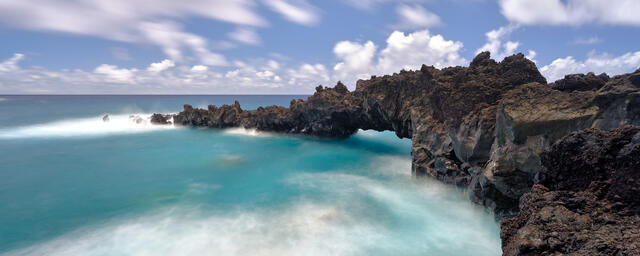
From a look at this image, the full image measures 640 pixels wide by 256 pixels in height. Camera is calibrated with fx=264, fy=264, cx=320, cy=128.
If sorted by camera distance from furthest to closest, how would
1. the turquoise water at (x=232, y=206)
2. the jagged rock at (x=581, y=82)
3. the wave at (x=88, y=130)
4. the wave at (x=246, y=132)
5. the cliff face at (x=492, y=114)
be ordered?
the wave at (x=88, y=130) → the wave at (x=246, y=132) → the turquoise water at (x=232, y=206) → the jagged rock at (x=581, y=82) → the cliff face at (x=492, y=114)

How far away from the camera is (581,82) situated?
9.94m

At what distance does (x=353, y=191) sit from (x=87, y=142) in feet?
111

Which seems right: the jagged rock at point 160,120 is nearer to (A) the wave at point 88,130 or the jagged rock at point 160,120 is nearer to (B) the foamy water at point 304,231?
(A) the wave at point 88,130

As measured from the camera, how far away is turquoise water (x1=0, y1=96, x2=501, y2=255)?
10.8 meters

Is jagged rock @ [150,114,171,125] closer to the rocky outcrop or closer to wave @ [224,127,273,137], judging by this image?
wave @ [224,127,273,137]

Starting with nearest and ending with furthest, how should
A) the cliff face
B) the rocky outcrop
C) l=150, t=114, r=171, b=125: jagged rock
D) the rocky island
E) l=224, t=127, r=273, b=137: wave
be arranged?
1. the rocky outcrop
2. the rocky island
3. the cliff face
4. l=224, t=127, r=273, b=137: wave
5. l=150, t=114, r=171, b=125: jagged rock

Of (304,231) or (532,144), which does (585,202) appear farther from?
(304,231)

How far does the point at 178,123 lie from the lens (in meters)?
43.7

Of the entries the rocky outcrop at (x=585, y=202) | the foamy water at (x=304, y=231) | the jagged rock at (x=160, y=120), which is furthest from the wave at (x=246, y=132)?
the rocky outcrop at (x=585, y=202)

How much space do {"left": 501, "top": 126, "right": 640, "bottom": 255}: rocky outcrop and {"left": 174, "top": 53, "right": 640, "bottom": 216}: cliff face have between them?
0.62 meters

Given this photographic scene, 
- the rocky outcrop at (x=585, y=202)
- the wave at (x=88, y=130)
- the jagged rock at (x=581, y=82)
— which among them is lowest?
the wave at (x=88, y=130)

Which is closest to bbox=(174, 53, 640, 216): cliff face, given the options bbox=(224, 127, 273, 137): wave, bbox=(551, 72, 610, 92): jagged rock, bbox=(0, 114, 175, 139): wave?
bbox=(551, 72, 610, 92): jagged rock

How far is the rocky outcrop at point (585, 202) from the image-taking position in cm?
388

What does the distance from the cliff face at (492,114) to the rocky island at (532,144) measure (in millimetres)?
35
